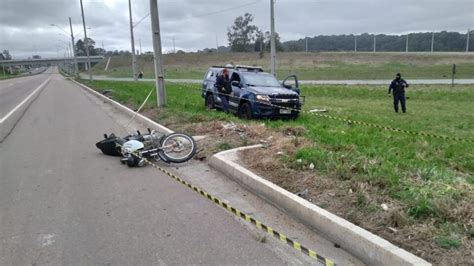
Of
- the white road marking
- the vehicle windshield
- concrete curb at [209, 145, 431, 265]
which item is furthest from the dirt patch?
the vehicle windshield

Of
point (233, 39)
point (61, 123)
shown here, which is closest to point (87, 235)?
point (61, 123)

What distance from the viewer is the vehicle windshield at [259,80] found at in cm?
1409

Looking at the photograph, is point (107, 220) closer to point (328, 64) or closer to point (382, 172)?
point (382, 172)

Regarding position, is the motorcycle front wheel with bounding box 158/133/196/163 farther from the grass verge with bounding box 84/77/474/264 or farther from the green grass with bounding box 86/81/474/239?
the green grass with bounding box 86/81/474/239

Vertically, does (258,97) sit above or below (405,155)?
above

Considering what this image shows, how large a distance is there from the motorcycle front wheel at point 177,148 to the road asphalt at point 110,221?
734 mm

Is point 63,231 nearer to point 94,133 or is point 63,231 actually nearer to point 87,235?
point 87,235

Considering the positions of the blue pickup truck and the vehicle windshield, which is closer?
the blue pickup truck

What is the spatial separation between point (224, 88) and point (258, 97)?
7.28 feet

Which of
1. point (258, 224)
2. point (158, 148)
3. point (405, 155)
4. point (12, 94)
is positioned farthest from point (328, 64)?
point (258, 224)

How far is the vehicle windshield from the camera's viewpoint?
14.1 metres

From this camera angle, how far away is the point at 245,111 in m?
13.5

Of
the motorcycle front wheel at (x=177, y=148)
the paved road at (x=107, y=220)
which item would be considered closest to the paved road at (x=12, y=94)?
the paved road at (x=107, y=220)

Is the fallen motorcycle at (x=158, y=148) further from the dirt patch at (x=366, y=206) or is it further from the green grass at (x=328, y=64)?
the green grass at (x=328, y=64)
